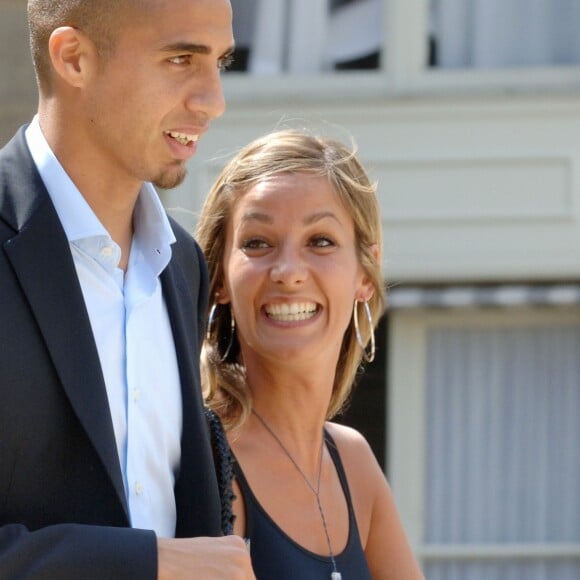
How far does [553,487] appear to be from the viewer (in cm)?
780

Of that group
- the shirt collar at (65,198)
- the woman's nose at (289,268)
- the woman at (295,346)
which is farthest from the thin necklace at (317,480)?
the shirt collar at (65,198)

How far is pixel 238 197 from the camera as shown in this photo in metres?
3.18

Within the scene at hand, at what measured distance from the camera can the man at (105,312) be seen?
2.32 metres

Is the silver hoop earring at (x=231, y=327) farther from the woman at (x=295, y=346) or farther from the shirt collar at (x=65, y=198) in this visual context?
the shirt collar at (x=65, y=198)

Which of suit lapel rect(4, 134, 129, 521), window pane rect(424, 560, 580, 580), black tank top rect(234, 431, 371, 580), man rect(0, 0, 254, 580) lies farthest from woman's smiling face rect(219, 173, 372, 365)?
window pane rect(424, 560, 580, 580)

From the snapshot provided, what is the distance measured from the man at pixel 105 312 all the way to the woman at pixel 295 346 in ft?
1.44

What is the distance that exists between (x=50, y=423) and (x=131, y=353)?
7.7 inches

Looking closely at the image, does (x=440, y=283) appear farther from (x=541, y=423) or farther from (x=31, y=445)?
(x=31, y=445)

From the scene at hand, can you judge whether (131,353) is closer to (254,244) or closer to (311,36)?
(254,244)

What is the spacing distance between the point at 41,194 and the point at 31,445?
1.21 ft

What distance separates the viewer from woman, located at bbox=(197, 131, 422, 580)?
304 cm

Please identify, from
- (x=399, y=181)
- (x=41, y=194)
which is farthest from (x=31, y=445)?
(x=399, y=181)

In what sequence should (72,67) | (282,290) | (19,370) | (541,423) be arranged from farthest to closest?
(541,423) < (282,290) < (72,67) < (19,370)

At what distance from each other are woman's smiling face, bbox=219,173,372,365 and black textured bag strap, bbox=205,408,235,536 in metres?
0.29
